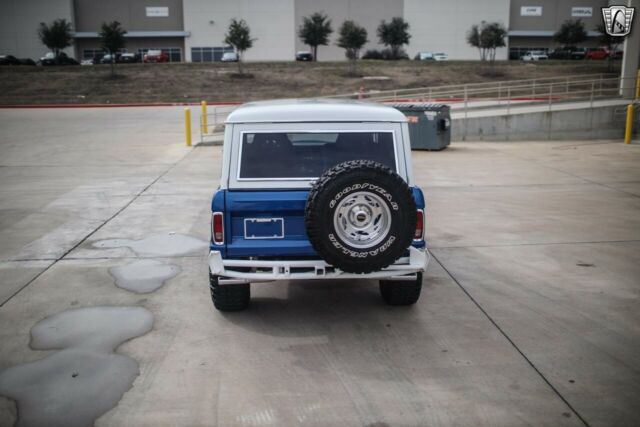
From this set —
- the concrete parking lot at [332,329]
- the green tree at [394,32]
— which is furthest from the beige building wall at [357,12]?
the concrete parking lot at [332,329]

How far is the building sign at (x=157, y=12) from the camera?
69188 mm

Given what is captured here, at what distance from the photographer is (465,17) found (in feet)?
229

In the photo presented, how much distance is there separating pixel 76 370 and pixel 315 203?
229 centimetres

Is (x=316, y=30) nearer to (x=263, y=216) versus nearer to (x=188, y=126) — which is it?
(x=188, y=126)

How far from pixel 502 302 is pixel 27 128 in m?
23.0

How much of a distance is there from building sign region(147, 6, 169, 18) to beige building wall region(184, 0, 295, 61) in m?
2.66

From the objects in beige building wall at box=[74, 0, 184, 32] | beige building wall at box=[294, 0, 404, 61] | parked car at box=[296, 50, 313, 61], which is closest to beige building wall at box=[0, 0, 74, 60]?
beige building wall at box=[74, 0, 184, 32]

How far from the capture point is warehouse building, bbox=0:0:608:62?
223 feet

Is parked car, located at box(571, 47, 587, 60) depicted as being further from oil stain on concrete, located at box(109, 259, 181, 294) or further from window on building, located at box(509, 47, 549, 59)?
oil stain on concrete, located at box(109, 259, 181, 294)

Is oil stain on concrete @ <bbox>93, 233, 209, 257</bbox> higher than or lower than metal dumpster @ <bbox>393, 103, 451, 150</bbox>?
lower

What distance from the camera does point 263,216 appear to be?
17.0 feet

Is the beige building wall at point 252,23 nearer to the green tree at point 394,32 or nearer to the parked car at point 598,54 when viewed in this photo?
the green tree at point 394,32

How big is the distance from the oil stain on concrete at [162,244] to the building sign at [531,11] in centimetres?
7266

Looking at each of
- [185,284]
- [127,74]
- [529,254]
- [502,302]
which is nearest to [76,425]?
[185,284]
